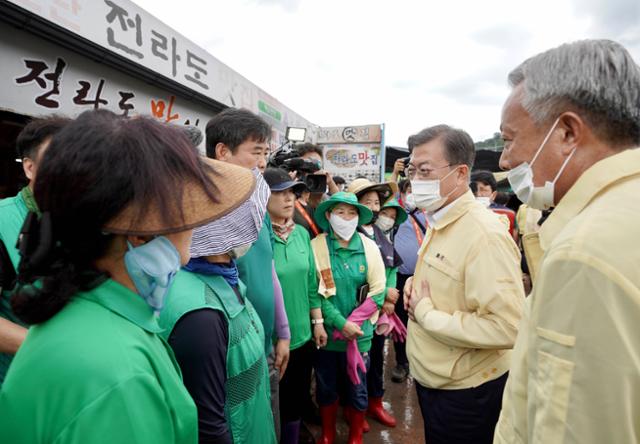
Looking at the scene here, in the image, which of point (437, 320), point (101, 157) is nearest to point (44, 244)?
point (101, 157)

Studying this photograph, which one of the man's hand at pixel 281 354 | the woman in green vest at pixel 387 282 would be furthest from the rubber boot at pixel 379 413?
the man's hand at pixel 281 354

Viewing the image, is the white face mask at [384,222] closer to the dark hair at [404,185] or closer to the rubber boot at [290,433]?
the dark hair at [404,185]

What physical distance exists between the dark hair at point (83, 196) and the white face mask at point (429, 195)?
63.6 inches

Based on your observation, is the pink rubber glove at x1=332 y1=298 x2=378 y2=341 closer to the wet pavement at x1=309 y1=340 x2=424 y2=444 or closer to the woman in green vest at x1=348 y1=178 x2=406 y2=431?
the woman in green vest at x1=348 y1=178 x2=406 y2=431

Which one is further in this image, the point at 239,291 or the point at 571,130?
the point at 239,291

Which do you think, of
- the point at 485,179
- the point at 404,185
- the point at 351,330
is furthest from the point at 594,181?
the point at 485,179

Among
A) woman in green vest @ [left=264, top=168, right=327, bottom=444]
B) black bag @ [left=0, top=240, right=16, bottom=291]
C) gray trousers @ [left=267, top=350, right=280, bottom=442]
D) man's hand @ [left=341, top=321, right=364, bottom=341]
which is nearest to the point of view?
black bag @ [left=0, top=240, right=16, bottom=291]

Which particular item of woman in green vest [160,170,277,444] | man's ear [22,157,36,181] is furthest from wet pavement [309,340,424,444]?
man's ear [22,157,36,181]

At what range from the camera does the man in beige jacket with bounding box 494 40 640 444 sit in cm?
71

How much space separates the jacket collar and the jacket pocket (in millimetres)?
357

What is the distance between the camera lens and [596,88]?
3.01 ft

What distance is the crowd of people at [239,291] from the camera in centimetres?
71

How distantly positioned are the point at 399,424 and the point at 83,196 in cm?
345

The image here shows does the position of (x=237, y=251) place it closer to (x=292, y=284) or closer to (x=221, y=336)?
(x=221, y=336)
